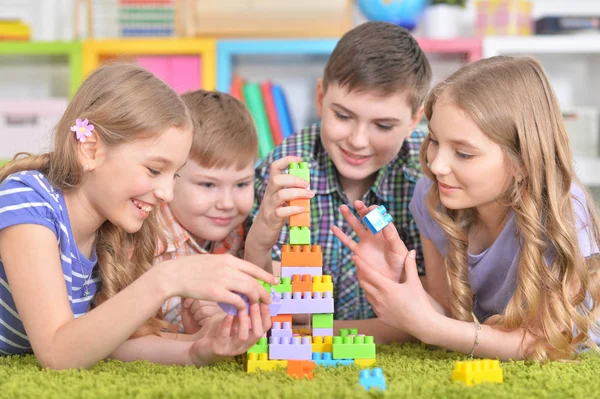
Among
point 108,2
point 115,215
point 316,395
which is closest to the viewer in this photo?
point 316,395

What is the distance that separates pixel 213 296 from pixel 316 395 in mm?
201

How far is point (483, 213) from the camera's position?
4.53 ft

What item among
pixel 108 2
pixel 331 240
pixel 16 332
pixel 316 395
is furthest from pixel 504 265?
pixel 108 2

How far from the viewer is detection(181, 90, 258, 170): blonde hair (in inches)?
61.2

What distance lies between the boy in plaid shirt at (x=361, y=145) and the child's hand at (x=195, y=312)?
0.16 m

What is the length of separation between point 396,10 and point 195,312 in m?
1.77

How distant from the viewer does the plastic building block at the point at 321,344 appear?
1.13 meters

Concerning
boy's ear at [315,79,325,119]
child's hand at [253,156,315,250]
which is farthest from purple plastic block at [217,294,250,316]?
boy's ear at [315,79,325,119]

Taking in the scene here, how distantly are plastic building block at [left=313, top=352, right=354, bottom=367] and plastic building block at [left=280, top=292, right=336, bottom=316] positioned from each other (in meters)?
0.07

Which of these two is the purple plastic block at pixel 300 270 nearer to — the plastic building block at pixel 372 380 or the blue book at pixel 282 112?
the plastic building block at pixel 372 380

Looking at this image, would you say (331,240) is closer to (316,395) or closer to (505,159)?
(505,159)

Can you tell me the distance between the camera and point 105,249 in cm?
128

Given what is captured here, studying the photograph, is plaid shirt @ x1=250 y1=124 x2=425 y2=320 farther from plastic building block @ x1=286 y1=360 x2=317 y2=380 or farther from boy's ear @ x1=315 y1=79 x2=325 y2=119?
plastic building block @ x1=286 y1=360 x2=317 y2=380

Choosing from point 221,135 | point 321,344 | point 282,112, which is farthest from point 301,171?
point 282,112
